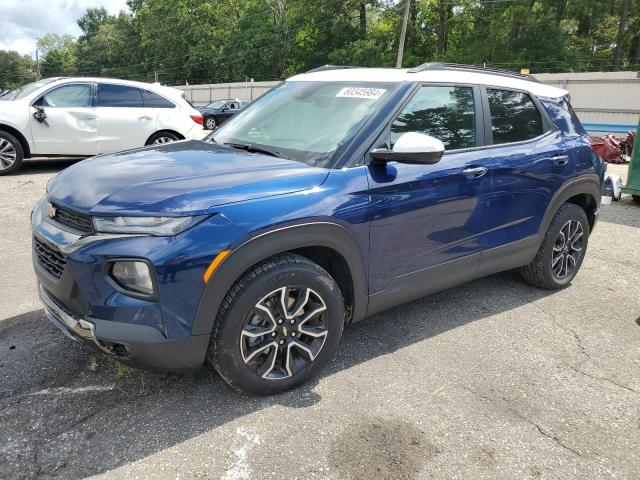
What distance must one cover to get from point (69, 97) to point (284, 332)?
25.0ft

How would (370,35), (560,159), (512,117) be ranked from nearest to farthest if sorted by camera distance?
(512,117) < (560,159) < (370,35)

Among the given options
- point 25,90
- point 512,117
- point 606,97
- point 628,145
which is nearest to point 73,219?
point 512,117

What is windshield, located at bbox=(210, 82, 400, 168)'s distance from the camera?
10.00ft

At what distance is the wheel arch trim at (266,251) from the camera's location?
2.41 metres

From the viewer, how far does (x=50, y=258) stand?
2643 mm

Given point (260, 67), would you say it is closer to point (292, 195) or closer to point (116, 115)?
point (116, 115)

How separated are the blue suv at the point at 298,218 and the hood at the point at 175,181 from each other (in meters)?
0.01

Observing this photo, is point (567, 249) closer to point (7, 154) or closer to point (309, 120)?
point (309, 120)

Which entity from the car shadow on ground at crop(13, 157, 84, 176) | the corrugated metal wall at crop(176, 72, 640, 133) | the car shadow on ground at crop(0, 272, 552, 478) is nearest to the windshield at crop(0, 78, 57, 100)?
the car shadow on ground at crop(13, 157, 84, 176)

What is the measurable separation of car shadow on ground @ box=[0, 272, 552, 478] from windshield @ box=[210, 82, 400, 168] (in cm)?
130

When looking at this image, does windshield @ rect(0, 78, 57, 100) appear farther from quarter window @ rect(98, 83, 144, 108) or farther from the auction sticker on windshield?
the auction sticker on windshield

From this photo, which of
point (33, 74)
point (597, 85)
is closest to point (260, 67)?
point (597, 85)

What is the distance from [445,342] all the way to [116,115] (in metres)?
7.40

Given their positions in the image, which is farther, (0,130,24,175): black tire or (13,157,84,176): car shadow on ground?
(13,157,84,176): car shadow on ground
